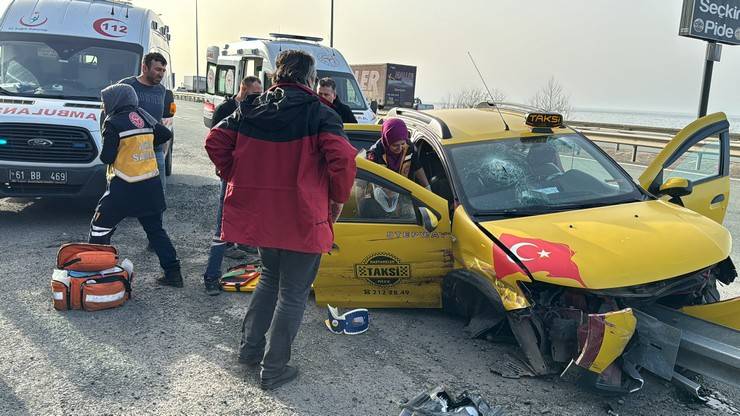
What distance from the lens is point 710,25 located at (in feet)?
39.3

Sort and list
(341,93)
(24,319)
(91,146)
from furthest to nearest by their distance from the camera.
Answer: (341,93) → (91,146) → (24,319)

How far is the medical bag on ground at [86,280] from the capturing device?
14.3 feet

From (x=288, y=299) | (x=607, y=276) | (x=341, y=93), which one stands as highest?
(x=341, y=93)

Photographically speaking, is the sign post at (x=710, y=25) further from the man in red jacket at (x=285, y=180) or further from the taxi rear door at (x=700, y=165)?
the man in red jacket at (x=285, y=180)

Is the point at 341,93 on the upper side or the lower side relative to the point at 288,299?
upper

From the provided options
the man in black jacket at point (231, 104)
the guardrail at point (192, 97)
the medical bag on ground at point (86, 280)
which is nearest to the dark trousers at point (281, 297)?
the medical bag on ground at point (86, 280)

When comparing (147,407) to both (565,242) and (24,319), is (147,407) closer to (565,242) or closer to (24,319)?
(24,319)

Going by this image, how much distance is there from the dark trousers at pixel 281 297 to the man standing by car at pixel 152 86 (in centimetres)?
278

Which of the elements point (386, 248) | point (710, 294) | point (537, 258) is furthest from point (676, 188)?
point (386, 248)

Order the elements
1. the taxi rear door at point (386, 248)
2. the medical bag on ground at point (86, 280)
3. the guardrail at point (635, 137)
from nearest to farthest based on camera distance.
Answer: the taxi rear door at point (386, 248) < the medical bag on ground at point (86, 280) < the guardrail at point (635, 137)

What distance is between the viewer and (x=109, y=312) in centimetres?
442

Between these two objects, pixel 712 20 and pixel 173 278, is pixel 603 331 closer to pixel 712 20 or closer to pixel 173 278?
pixel 173 278

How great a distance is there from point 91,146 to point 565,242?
543 centimetres

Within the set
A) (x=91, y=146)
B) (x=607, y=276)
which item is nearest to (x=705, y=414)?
(x=607, y=276)
